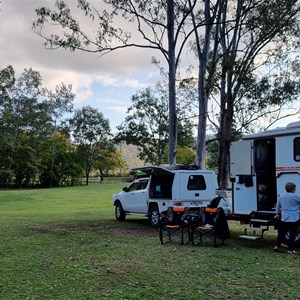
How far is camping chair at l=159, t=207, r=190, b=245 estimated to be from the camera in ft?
34.3

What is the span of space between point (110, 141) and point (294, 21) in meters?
64.7

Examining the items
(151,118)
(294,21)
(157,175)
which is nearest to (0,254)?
(157,175)

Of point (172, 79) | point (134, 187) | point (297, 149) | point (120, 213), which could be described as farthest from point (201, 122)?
point (297, 149)

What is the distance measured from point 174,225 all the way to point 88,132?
2807 inches

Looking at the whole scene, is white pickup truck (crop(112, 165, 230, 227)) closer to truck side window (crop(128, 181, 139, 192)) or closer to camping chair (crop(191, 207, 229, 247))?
truck side window (crop(128, 181, 139, 192))

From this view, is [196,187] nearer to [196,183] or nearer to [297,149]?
[196,183]

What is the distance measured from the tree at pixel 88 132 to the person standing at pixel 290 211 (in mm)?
72545

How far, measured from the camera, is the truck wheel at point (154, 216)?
13.8m

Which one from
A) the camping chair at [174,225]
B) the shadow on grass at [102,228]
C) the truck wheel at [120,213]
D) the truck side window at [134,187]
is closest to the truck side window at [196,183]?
the camping chair at [174,225]

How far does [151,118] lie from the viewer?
6869 centimetres

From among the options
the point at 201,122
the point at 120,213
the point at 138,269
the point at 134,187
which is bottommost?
the point at 138,269

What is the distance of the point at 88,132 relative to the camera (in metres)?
81.0

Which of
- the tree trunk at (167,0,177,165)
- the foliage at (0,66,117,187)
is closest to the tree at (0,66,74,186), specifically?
the foliage at (0,66,117,187)

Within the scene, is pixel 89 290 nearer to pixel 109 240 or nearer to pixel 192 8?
pixel 109 240
